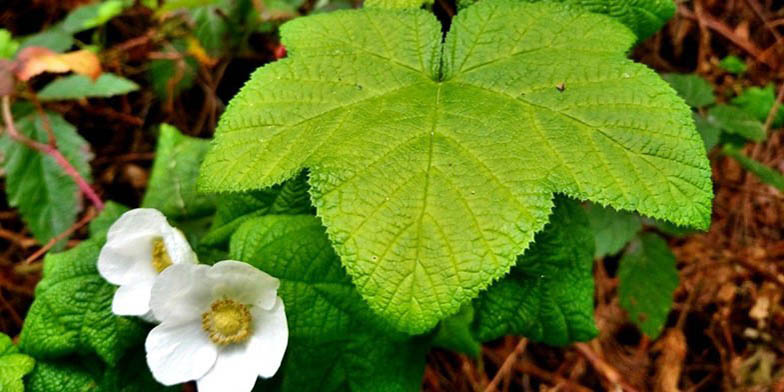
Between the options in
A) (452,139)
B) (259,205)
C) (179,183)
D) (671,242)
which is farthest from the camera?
(671,242)

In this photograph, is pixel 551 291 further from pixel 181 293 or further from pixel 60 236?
pixel 60 236

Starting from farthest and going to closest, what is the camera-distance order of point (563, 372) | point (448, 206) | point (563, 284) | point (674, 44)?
point (674, 44)
point (563, 372)
point (563, 284)
point (448, 206)

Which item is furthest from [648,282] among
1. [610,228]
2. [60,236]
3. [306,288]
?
[60,236]

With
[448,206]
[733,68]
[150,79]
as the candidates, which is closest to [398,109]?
[448,206]

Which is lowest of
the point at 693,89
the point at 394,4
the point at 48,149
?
the point at 48,149

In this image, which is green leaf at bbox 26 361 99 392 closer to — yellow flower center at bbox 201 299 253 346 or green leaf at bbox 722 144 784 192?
yellow flower center at bbox 201 299 253 346

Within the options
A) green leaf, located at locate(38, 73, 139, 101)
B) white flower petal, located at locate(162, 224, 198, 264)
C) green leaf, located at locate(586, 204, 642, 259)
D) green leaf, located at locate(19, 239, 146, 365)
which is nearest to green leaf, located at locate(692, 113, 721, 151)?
green leaf, located at locate(586, 204, 642, 259)

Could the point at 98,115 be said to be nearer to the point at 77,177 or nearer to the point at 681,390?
the point at 77,177
